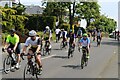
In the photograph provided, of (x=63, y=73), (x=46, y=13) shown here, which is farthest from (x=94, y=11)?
(x=63, y=73)

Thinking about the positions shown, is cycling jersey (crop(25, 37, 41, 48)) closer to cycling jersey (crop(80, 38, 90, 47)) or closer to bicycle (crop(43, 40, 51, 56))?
cycling jersey (crop(80, 38, 90, 47))

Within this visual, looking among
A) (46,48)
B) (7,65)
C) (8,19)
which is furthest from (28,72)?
(8,19)

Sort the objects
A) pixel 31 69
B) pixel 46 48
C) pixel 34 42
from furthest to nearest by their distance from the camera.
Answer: pixel 46 48 → pixel 34 42 → pixel 31 69

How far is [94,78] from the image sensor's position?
14.1m

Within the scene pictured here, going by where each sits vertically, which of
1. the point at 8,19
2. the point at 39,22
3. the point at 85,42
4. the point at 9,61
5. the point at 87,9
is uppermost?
the point at 87,9

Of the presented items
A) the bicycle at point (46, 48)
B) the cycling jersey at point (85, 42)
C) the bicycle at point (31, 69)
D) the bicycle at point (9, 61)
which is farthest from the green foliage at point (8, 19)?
the bicycle at point (31, 69)

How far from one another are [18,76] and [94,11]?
6660cm

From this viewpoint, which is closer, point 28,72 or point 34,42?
point 28,72

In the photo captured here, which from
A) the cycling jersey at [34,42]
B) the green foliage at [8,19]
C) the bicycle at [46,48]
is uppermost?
the green foliage at [8,19]

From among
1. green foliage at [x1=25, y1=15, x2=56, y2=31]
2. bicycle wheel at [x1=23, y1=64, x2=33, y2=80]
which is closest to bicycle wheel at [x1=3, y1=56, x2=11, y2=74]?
bicycle wheel at [x1=23, y1=64, x2=33, y2=80]

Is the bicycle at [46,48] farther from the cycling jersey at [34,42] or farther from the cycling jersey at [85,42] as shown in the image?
the cycling jersey at [34,42]

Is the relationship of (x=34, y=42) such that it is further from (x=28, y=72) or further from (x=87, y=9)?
(x=87, y=9)

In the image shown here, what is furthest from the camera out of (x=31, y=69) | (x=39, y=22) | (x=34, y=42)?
(x=39, y=22)

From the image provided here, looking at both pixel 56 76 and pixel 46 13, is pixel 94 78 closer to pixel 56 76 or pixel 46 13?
pixel 56 76
